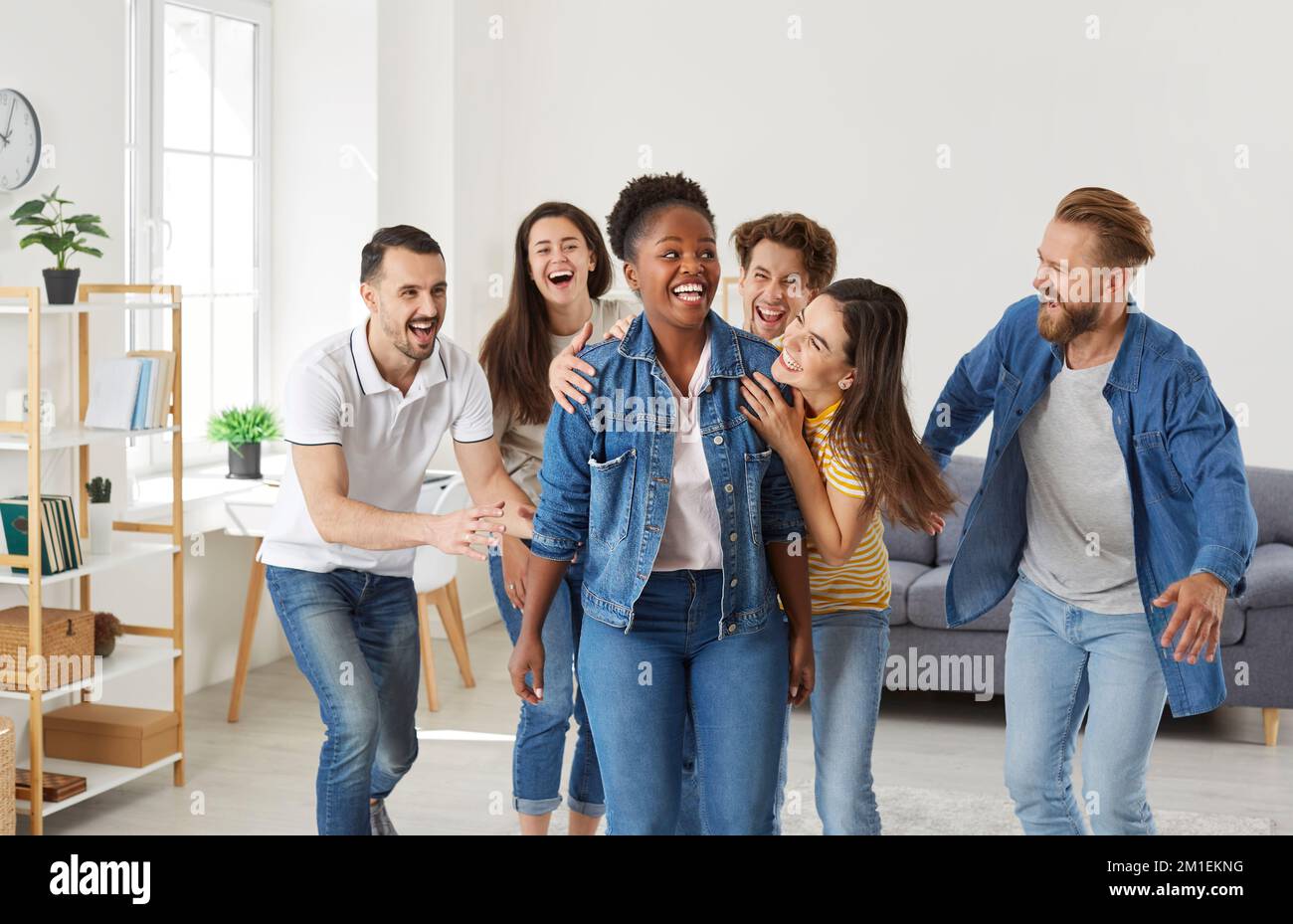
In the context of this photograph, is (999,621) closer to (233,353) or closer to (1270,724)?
(1270,724)

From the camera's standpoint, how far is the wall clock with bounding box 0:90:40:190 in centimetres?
355

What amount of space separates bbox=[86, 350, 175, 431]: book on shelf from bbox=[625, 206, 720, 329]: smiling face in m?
2.04

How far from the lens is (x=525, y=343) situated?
2.92 m

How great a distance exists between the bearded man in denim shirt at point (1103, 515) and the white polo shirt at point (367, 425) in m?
1.10

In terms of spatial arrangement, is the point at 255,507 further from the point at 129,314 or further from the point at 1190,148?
the point at 1190,148

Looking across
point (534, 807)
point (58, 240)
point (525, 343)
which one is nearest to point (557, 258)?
point (525, 343)

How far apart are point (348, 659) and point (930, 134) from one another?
3675 mm

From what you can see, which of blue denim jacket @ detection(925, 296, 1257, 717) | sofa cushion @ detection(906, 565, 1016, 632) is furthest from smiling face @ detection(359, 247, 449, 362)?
sofa cushion @ detection(906, 565, 1016, 632)

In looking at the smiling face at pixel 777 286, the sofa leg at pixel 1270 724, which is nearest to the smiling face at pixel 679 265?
the smiling face at pixel 777 286

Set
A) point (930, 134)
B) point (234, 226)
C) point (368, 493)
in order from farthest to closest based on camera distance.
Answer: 1. point (930, 134)
2. point (234, 226)
3. point (368, 493)

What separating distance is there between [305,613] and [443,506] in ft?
6.11

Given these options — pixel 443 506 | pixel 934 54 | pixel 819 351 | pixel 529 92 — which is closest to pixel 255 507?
pixel 443 506

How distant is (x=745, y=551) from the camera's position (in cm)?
211

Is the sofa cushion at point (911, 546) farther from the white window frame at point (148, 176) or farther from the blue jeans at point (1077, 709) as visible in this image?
the white window frame at point (148, 176)
